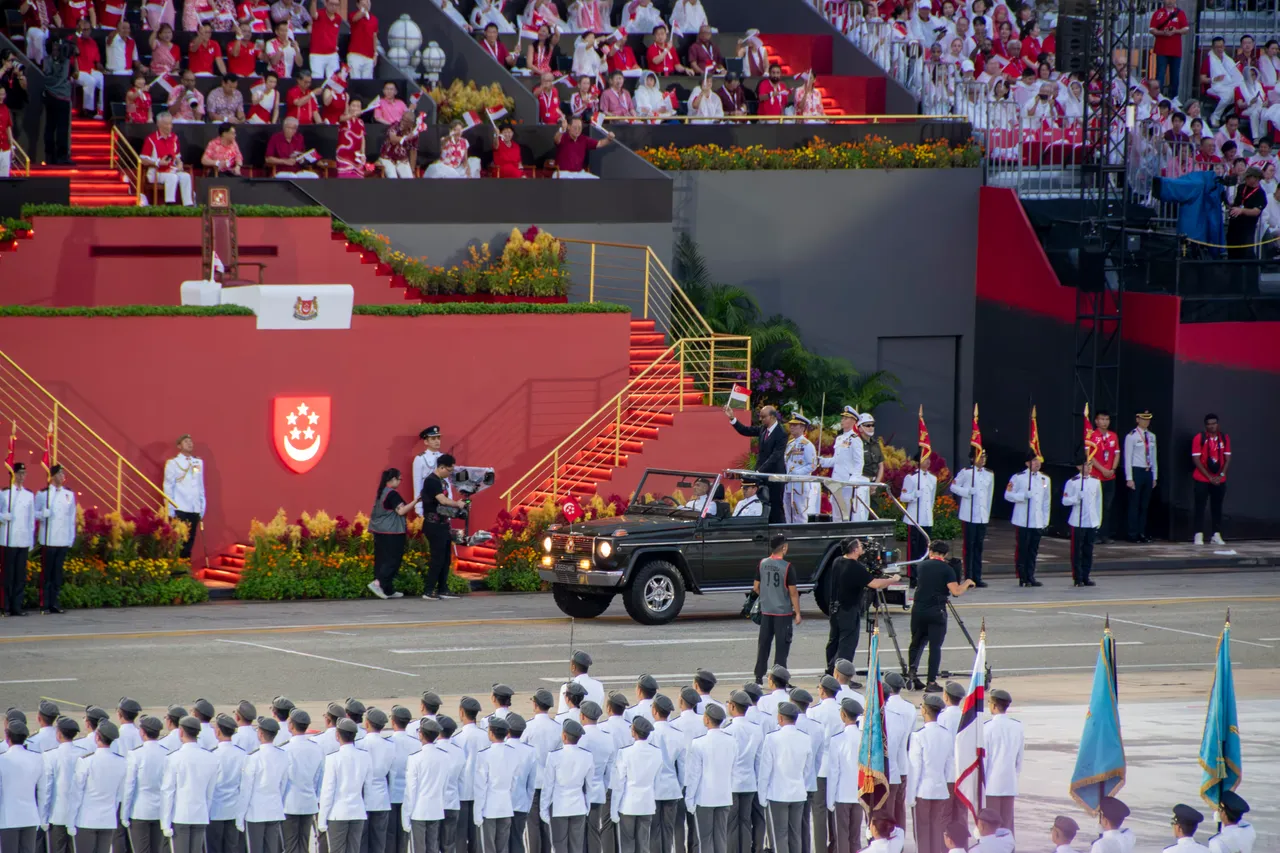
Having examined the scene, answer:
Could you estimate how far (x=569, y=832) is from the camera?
44.8 feet

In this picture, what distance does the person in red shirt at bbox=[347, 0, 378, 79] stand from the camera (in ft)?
107

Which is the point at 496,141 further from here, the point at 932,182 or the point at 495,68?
the point at 932,182

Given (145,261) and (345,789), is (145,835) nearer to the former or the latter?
(345,789)

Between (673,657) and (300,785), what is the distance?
7.73 metres

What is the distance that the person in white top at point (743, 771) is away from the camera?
553 inches

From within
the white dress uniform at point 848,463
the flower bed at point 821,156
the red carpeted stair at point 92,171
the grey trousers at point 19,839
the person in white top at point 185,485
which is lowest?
the grey trousers at point 19,839

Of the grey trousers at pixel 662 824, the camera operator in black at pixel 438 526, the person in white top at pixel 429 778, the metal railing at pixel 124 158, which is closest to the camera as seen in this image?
the person in white top at pixel 429 778

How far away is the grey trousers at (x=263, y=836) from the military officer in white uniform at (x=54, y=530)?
10557 mm

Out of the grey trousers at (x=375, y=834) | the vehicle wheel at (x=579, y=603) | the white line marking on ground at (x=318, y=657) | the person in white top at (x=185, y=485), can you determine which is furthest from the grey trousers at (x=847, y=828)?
the person in white top at (x=185, y=485)

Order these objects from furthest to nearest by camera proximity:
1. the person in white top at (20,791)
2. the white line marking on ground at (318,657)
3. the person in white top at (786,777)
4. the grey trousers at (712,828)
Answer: the white line marking on ground at (318,657)
the person in white top at (786,777)
the grey trousers at (712,828)
the person in white top at (20,791)

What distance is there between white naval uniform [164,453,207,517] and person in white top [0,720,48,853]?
12.5 meters

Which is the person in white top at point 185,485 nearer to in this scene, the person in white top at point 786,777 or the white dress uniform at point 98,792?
the white dress uniform at point 98,792

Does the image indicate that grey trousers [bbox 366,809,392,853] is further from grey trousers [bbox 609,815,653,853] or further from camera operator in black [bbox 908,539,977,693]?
camera operator in black [bbox 908,539,977,693]

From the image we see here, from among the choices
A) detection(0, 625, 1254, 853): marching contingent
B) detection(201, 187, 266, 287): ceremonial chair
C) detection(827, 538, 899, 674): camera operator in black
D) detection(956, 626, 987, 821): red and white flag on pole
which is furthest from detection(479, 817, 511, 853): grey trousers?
detection(201, 187, 266, 287): ceremonial chair
